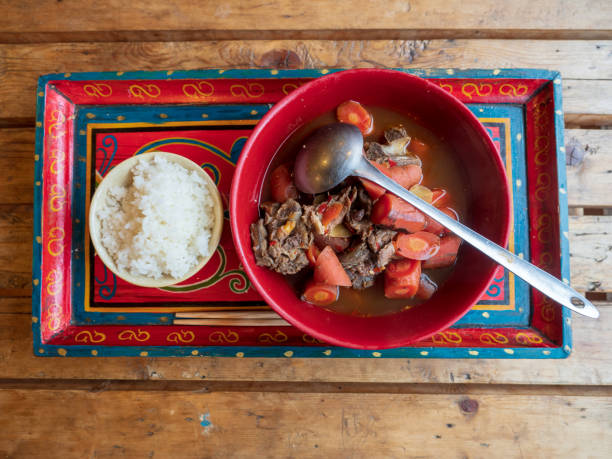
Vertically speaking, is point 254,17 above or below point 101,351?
above

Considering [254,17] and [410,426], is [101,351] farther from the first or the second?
[254,17]

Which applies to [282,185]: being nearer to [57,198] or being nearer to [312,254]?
[312,254]

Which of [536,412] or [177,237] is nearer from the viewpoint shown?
[177,237]

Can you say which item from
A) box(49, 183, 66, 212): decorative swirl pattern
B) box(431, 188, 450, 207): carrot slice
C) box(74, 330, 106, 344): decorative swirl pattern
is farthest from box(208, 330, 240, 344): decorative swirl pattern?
box(431, 188, 450, 207): carrot slice

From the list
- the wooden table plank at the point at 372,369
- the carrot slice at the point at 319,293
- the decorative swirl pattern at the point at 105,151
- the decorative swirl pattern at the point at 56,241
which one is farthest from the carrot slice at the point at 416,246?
the decorative swirl pattern at the point at 56,241

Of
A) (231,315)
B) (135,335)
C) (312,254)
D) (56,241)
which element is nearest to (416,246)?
(312,254)

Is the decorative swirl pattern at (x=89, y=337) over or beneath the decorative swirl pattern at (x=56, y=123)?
beneath

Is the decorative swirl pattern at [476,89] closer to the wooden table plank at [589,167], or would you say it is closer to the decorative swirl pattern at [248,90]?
the wooden table plank at [589,167]

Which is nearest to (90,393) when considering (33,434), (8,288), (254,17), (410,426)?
(33,434)
